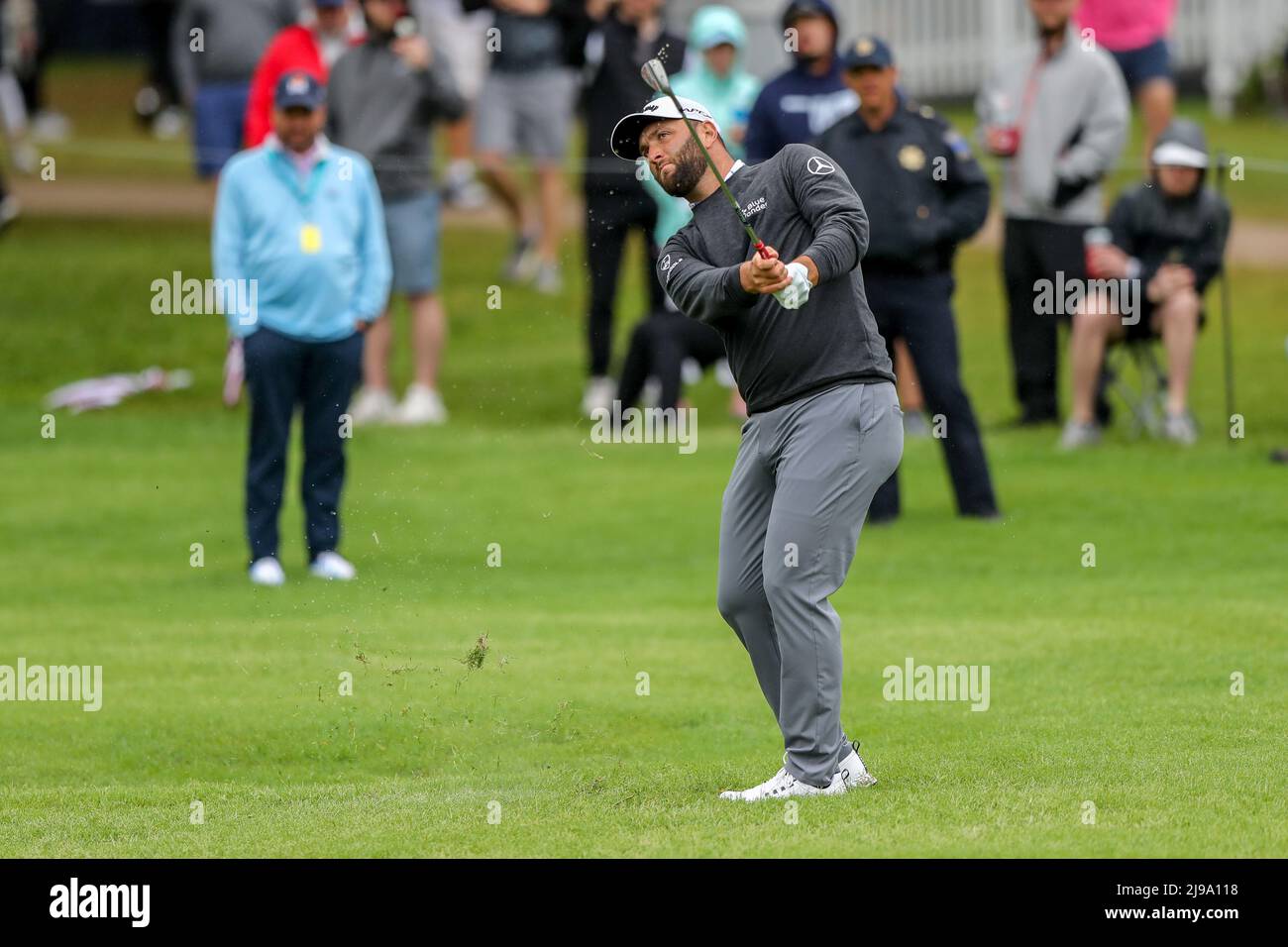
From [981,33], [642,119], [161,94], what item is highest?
[642,119]

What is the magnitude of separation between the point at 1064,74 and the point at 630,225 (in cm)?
342

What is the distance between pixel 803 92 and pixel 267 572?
4.85 metres

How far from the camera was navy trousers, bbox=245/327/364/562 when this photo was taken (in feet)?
40.2

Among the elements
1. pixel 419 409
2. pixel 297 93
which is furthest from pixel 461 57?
pixel 297 93

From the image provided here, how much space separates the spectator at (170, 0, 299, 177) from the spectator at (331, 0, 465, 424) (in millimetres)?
2807

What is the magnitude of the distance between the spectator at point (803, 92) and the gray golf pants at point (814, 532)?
702 centimetres

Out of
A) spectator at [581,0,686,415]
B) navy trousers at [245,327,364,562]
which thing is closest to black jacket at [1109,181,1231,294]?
spectator at [581,0,686,415]

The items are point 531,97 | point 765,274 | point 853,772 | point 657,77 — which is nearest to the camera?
point 765,274

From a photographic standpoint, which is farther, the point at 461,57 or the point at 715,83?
the point at 461,57

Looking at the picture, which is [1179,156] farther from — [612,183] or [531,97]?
[531,97]

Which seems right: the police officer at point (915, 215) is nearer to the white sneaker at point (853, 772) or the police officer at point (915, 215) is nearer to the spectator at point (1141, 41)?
the spectator at point (1141, 41)

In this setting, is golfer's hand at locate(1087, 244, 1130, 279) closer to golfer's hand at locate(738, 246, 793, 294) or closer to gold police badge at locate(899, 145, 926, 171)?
gold police badge at locate(899, 145, 926, 171)

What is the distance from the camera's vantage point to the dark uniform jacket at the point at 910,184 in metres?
12.9

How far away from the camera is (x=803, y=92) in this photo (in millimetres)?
14656
